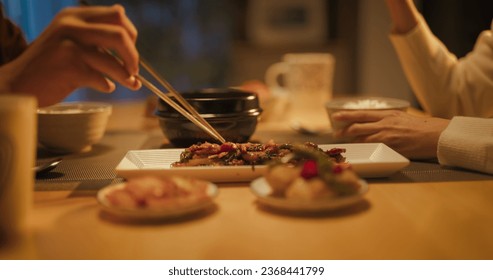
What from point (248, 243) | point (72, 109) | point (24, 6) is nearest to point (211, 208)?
point (248, 243)

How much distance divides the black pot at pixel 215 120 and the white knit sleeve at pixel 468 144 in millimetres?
472

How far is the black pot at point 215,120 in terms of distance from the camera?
1.28 meters

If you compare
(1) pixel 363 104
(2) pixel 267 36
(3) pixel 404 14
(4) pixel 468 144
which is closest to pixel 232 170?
(4) pixel 468 144

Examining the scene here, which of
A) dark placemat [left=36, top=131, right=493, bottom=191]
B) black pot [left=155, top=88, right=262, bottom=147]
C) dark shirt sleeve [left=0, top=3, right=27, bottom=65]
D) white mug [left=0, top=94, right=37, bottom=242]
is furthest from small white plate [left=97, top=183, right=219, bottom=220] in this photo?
dark shirt sleeve [left=0, top=3, right=27, bottom=65]

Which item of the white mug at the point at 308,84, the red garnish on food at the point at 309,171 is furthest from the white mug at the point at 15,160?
the white mug at the point at 308,84

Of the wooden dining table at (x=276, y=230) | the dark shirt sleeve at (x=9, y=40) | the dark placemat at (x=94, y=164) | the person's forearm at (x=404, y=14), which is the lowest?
the dark placemat at (x=94, y=164)

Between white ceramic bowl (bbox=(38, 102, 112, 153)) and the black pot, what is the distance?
0.58ft

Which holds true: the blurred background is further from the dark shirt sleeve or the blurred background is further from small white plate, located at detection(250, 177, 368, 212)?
small white plate, located at detection(250, 177, 368, 212)

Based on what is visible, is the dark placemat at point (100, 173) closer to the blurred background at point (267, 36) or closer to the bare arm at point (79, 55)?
the bare arm at point (79, 55)

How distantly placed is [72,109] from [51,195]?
0.61m

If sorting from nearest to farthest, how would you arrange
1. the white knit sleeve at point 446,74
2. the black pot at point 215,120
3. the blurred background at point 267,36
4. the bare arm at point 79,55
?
the bare arm at point 79,55 → the black pot at point 215,120 → the white knit sleeve at point 446,74 → the blurred background at point 267,36

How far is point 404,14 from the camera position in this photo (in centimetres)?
161

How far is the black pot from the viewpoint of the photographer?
4.20ft

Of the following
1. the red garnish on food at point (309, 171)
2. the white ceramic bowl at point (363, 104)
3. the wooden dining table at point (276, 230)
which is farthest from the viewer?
the white ceramic bowl at point (363, 104)
